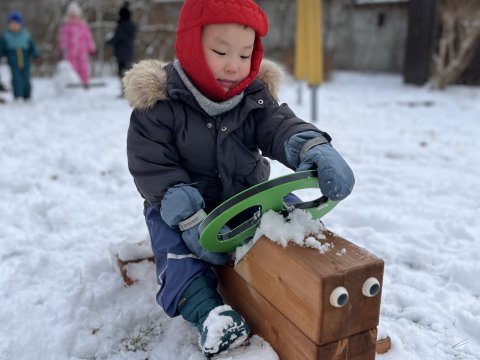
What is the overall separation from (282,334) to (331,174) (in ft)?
1.77

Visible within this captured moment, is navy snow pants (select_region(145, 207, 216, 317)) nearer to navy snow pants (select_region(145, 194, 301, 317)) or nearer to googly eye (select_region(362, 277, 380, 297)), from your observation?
navy snow pants (select_region(145, 194, 301, 317))

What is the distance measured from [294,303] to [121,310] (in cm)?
96

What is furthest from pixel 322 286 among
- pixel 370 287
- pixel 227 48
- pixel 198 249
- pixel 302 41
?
pixel 302 41

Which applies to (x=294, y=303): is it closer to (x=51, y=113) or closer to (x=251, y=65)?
(x=251, y=65)

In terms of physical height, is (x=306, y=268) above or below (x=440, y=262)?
above

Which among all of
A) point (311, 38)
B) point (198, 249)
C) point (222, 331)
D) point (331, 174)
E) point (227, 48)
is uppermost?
point (227, 48)

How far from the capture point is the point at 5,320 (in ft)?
6.73

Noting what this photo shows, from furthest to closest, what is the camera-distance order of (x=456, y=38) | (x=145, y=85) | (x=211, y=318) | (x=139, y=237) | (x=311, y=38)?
(x=456, y=38) < (x=311, y=38) < (x=139, y=237) < (x=145, y=85) < (x=211, y=318)

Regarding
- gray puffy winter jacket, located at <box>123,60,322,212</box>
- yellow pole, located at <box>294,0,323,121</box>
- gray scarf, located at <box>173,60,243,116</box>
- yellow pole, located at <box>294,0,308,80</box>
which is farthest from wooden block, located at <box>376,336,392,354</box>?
yellow pole, located at <box>294,0,308,80</box>

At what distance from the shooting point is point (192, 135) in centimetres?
191

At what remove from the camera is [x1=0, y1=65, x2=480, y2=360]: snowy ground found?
1922 millimetres

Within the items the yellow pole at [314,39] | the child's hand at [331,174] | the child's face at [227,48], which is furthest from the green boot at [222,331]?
the yellow pole at [314,39]

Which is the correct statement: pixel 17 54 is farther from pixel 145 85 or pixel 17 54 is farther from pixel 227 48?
pixel 227 48

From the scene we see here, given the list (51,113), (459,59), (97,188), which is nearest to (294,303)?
(97,188)
